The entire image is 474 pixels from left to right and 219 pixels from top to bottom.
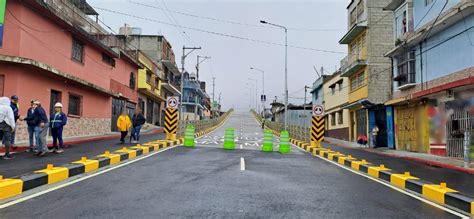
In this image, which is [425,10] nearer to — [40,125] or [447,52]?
[447,52]

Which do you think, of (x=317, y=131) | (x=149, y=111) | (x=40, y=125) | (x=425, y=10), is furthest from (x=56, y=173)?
(x=149, y=111)

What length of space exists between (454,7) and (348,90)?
59.6 ft

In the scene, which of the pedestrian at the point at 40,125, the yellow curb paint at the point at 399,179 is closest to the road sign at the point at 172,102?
the pedestrian at the point at 40,125

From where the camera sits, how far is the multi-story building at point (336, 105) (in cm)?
3426

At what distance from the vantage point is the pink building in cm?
1529

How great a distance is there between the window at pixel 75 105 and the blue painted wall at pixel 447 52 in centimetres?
1860

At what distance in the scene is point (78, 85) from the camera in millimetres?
21406

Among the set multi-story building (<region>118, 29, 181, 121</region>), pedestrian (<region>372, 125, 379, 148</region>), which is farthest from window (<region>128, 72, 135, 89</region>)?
pedestrian (<region>372, 125, 379, 148</region>)

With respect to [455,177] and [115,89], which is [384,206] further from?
[115,89]

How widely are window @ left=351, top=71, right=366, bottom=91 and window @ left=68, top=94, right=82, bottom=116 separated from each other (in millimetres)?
19618

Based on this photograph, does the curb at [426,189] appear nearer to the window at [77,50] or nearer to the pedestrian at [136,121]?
the pedestrian at [136,121]

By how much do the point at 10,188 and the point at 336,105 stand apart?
33628mm

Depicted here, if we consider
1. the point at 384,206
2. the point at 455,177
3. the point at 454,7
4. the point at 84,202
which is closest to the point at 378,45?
the point at 454,7

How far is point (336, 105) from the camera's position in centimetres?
3712
